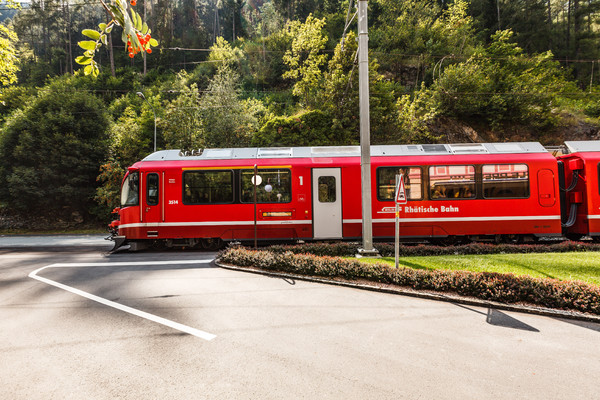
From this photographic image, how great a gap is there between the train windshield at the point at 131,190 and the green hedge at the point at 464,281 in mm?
6671

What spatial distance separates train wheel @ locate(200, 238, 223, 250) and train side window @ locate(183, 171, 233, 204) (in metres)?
1.58

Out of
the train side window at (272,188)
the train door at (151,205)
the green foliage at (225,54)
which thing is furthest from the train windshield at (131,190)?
the green foliage at (225,54)

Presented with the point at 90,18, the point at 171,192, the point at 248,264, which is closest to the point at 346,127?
the point at 171,192

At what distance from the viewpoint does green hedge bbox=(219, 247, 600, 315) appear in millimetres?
5500

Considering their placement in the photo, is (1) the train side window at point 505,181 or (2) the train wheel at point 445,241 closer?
(1) the train side window at point 505,181

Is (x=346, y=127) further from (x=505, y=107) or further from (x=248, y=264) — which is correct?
(x=248, y=264)

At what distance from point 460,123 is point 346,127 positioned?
469 inches

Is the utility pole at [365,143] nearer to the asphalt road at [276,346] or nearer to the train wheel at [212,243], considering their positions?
the asphalt road at [276,346]

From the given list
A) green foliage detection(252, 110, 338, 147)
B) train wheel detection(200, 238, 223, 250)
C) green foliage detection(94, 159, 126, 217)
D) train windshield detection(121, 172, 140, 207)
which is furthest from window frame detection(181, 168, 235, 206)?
green foliage detection(94, 159, 126, 217)

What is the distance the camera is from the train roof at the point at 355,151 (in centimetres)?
1190

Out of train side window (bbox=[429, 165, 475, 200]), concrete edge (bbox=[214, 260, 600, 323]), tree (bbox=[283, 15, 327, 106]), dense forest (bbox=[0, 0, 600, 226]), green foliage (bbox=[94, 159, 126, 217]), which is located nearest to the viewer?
concrete edge (bbox=[214, 260, 600, 323])

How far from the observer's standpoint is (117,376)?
3.50 m

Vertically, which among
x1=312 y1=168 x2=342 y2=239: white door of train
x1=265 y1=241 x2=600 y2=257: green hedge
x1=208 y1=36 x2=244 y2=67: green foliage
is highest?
x1=208 y1=36 x2=244 y2=67: green foliage

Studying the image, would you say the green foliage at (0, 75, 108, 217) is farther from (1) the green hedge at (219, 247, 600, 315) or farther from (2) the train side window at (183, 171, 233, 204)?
(1) the green hedge at (219, 247, 600, 315)
